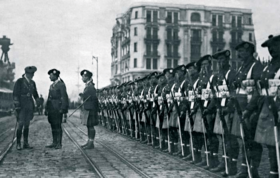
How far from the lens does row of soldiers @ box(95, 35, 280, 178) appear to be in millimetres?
6930

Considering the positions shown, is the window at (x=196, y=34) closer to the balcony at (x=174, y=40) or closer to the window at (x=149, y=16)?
the balcony at (x=174, y=40)

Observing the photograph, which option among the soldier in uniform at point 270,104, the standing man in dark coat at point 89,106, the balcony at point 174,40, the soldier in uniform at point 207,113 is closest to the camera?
the soldier in uniform at point 270,104

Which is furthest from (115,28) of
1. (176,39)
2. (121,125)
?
(121,125)

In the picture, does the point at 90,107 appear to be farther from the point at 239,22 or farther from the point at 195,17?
the point at 239,22

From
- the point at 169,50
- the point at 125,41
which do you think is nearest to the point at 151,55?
the point at 169,50

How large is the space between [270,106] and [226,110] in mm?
1773

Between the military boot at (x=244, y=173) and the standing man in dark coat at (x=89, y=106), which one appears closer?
the military boot at (x=244, y=173)

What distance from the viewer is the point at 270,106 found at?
665 cm

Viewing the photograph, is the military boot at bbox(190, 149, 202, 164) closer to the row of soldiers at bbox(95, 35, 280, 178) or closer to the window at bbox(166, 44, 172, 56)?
the row of soldiers at bbox(95, 35, 280, 178)

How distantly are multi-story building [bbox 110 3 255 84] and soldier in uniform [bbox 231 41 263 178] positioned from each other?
6257 cm

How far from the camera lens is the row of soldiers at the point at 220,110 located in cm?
693

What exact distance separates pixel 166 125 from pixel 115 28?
75425 mm

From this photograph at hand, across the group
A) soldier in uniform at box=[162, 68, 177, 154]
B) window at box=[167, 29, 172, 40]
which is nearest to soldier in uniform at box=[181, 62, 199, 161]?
soldier in uniform at box=[162, 68, 177, 154]

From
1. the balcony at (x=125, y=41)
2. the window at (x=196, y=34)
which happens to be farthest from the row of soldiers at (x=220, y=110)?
the balcony at (x=125, y=41)
